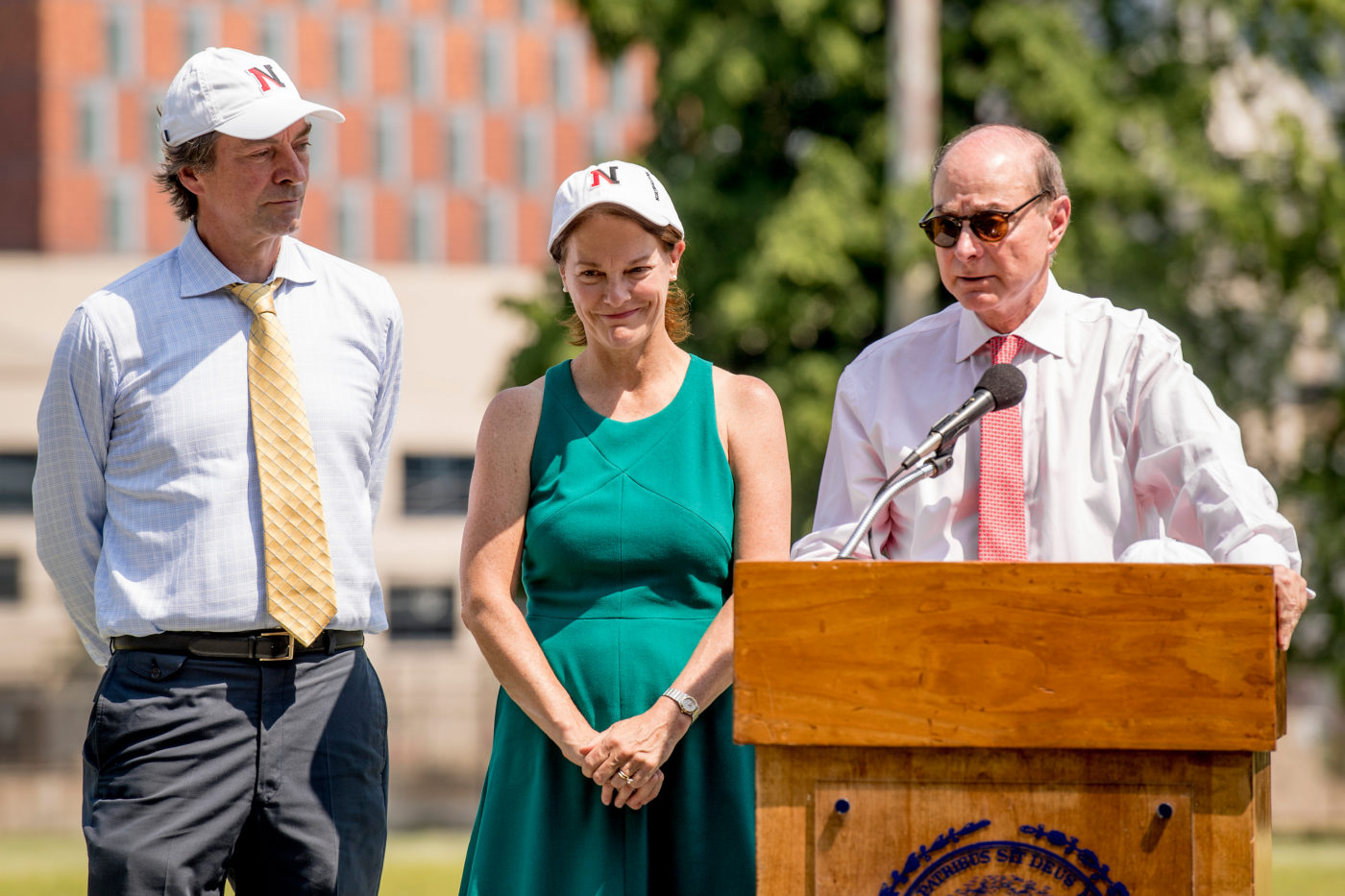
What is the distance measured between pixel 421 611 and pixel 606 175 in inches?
1550

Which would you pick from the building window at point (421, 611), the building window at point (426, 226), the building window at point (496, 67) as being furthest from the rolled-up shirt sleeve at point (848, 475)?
the building window at point (496, 67)

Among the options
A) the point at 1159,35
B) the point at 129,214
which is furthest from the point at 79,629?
the point at 129,214

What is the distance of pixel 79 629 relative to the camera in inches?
144

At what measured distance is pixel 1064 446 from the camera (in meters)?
3.41

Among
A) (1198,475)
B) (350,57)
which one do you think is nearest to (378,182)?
(350,57)

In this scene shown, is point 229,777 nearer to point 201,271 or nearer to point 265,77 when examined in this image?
point 201,271

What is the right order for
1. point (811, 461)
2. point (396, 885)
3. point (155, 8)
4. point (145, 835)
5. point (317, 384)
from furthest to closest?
1. point (155, 8)
2. point (811, 461)
3. point (396, 885)
4. point (317, 384)
5. point (145, 835)

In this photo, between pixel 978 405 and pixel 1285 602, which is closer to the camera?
pixel 1285 602

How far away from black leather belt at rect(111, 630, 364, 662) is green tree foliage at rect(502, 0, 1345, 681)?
9.43m

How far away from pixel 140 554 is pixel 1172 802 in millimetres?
1998

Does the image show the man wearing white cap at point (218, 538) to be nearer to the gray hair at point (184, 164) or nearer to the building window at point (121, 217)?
the gray hair at point (184, 164)

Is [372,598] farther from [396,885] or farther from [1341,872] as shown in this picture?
[1341,872]

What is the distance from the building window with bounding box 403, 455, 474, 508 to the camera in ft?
131

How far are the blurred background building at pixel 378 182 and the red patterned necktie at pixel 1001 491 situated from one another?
96.9 feet
